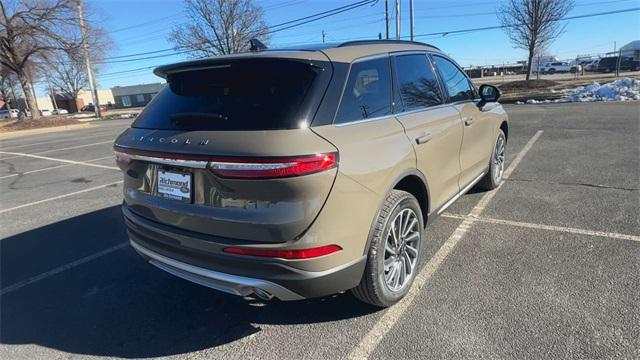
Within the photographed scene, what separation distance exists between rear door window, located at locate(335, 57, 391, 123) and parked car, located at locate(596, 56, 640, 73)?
43143mm

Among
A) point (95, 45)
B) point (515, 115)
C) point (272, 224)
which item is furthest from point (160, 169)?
point (95, 45)

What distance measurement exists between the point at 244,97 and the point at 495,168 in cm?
399

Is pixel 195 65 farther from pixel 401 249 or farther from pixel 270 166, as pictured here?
pixel 401 249

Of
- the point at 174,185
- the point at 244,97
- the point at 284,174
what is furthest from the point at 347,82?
the point at 174,185

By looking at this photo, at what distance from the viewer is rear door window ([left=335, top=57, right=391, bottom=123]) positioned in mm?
2586

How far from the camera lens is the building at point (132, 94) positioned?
87125 mm

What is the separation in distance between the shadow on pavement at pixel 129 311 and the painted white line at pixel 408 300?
0.17 meters

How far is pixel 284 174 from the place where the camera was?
214 cm

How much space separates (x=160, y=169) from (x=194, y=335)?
3.68ft

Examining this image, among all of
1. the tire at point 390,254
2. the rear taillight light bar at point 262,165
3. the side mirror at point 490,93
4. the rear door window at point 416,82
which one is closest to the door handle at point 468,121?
the rear door window at point 416,82

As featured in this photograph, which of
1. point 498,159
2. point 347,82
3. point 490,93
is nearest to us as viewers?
point 347,82

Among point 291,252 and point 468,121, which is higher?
point 468,121

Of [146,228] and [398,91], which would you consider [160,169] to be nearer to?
Answer: [146,228]

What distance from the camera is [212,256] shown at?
2.42 m
